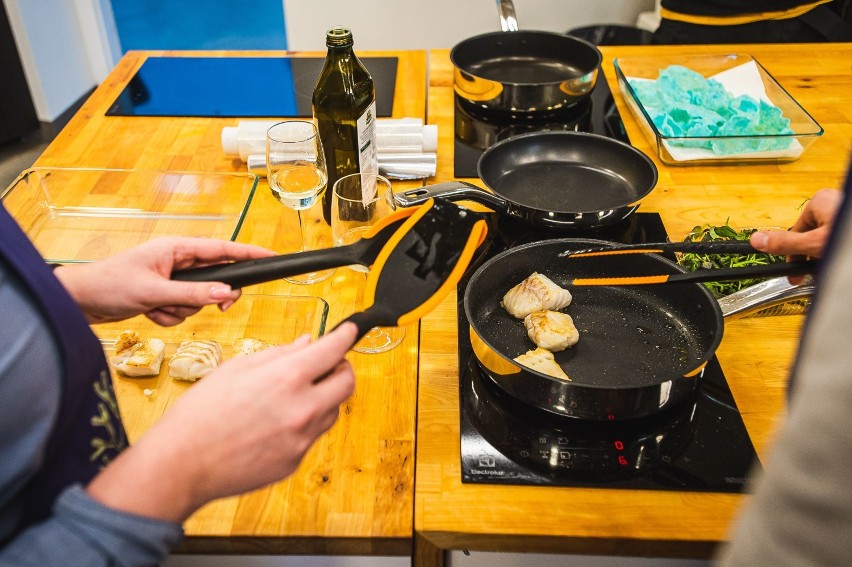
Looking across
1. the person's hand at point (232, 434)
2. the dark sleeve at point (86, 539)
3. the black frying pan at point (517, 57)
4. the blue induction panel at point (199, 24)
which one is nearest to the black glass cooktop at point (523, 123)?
the black frying pan at point (517, 57)

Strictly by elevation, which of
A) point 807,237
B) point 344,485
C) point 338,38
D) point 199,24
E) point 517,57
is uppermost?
point 338,38

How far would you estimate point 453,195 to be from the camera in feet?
3.95

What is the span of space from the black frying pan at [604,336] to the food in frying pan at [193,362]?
0.36 metres

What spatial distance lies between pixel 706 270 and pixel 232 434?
650 mm

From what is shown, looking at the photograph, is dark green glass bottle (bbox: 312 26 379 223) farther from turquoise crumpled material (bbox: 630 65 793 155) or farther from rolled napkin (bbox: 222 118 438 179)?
turquoise crumpled material (bbox: 630 65 793 155)

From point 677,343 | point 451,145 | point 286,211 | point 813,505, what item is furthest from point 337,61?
point 813,505

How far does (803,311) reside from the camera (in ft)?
3.60

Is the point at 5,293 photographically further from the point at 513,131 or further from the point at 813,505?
the point at 513,131

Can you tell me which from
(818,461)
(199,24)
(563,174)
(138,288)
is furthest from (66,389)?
(199,24)

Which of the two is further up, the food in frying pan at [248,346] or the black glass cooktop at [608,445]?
the food in frying pan at [248,346]

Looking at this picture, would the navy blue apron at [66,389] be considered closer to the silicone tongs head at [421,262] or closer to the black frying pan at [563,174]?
the silicone tongs head at [421,262]

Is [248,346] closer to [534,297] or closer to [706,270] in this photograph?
[534,297]

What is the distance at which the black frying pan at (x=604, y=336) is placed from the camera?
0.85 metres

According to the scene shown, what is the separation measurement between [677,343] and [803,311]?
0.24 meters
